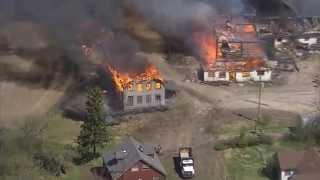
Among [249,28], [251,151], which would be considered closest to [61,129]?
[251,151]

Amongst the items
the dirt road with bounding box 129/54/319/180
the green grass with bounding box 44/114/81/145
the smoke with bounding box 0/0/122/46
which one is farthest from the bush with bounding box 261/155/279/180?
the smoke with bounding box 0/0/122/46

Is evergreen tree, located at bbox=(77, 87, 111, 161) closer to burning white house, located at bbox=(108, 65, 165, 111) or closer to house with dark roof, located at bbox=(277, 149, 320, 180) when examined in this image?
burning white house, located at bbox=(108, 65, 165, 111)

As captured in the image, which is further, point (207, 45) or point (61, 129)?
point (207, 45)

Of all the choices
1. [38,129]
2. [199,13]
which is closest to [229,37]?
[199,13]

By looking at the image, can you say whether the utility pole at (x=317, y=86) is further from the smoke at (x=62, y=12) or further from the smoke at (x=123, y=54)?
the smoke at (x=62, y=12)

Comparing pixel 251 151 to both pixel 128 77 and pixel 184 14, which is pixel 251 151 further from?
pixel 184 14

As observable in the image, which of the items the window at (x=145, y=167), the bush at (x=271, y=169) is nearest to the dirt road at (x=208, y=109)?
the window at (x=145, y=167)
